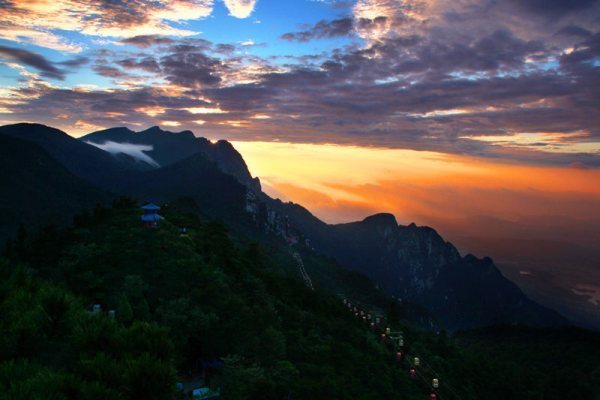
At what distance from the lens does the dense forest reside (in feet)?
34.3

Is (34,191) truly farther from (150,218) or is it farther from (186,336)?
(186,336)

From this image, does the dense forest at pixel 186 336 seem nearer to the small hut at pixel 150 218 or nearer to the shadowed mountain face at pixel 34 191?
the small hut at pixel 150 218

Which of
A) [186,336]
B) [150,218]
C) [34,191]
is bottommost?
[186,336]

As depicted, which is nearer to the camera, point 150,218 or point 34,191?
point 150,218

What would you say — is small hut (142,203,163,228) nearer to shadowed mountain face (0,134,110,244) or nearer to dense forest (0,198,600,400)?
dense forest (0,198,600,400)

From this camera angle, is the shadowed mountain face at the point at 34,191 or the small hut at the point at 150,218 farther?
the shadowed mountain face at the point at 34,191

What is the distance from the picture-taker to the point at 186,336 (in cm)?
3572

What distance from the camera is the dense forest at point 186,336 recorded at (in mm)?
10469

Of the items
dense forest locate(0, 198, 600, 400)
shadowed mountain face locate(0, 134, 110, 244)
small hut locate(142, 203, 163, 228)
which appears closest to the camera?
dense forest locate(0, 198, 600, 400)

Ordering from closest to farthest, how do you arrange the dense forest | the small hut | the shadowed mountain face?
the dense forest
the small hut
the shadowed mountain face

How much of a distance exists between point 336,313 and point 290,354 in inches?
1420

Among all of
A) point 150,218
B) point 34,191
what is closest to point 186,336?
point 150,218

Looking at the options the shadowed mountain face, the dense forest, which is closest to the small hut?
the dense forest

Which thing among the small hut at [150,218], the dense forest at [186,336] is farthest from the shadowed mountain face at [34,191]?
the small hut at [150,218]
